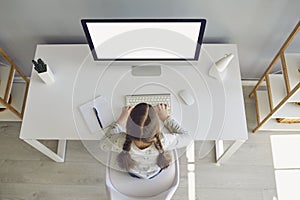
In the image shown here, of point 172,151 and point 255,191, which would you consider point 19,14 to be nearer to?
point 172,151

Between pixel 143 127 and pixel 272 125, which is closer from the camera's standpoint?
pixel 143 127

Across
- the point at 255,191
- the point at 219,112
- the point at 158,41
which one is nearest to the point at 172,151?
the point at 219,112

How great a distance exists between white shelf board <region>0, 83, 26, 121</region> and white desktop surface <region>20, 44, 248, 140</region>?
57 centimetres

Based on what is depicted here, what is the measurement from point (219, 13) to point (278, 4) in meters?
0.27

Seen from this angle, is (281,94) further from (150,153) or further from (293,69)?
(150,153)

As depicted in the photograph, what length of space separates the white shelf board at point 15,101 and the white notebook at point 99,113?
78 cm

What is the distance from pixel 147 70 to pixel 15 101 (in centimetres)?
102

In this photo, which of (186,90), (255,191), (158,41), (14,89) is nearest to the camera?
(158,41)

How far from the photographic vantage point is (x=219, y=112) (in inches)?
61.1

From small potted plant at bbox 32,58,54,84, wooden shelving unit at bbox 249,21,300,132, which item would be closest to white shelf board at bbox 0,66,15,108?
small potted plant at bbox 32,58,54,84

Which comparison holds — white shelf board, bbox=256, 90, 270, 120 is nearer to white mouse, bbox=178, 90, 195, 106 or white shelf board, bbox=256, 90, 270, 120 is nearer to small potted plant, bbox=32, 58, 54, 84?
white mouse, bbox=178, 90, 195, 106

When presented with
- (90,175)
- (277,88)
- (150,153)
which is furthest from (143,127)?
(277,88)

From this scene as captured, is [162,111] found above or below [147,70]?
below

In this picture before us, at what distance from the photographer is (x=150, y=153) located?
1.40 m
